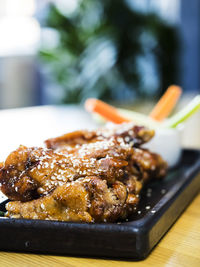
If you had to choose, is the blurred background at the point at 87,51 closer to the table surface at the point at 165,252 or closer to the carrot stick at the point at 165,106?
the carrot stick at the point at 165,106

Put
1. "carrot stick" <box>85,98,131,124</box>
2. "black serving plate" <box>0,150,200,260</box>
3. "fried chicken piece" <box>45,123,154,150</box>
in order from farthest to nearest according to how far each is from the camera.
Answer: "carrot stick" <box>85,98,131,124</box> → "fried chicken piece" <box>45,123,154,150</box> → "black serving plate" <box>0,150,200,260</box>

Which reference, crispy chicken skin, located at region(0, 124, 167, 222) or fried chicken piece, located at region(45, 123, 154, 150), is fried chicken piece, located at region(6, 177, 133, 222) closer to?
crispy chicken skin, located at region(0, 124, 167, 222)

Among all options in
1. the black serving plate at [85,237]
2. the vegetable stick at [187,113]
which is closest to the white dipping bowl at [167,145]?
the vegetable stick at [187,113]

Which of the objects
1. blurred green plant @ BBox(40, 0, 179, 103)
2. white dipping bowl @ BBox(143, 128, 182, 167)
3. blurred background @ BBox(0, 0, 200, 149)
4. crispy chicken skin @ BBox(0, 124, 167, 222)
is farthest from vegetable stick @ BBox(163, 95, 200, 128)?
blurred green plant @ BBox(40, 0, 179, 103)

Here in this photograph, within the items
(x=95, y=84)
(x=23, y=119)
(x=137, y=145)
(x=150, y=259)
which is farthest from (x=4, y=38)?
(x=150, y=259)

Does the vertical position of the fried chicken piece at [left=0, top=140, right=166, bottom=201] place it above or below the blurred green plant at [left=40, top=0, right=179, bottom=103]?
above

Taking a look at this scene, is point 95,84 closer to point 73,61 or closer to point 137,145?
point 73,61
